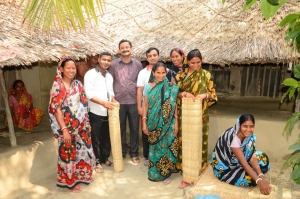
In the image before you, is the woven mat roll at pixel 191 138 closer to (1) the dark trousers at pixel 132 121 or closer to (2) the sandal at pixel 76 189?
(1) the dark trousers at pixel 132 121

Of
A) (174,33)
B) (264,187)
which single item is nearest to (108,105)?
(174,33)

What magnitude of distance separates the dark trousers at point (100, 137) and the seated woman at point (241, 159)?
1.80 meters

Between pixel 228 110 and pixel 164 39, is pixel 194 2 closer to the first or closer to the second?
pixel 164 39

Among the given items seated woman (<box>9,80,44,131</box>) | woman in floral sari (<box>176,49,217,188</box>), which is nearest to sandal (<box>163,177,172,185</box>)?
woman in floral sari (<box>176,49,217,188</box>)

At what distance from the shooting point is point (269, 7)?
93cm

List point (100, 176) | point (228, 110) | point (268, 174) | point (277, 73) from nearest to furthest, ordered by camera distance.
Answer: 1. point (268, 174)
2. point (100, 176)
3. point (228, 110)
4. point (277, 73)

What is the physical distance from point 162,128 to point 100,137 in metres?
1.16

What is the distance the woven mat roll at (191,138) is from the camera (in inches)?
138

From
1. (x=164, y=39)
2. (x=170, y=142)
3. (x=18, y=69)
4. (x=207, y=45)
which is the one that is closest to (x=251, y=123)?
(x=170, y=142)

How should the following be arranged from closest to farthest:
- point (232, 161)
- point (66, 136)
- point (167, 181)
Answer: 1. point (232, 161)
2. point (66, 136)
3. point (167, 181)

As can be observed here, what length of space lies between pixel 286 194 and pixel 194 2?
13.1 feet

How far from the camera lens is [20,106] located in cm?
480

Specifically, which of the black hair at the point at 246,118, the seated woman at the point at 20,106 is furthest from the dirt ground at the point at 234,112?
the black hair at the point at 246,118

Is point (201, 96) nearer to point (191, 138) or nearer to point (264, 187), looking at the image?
point (191, 138)
